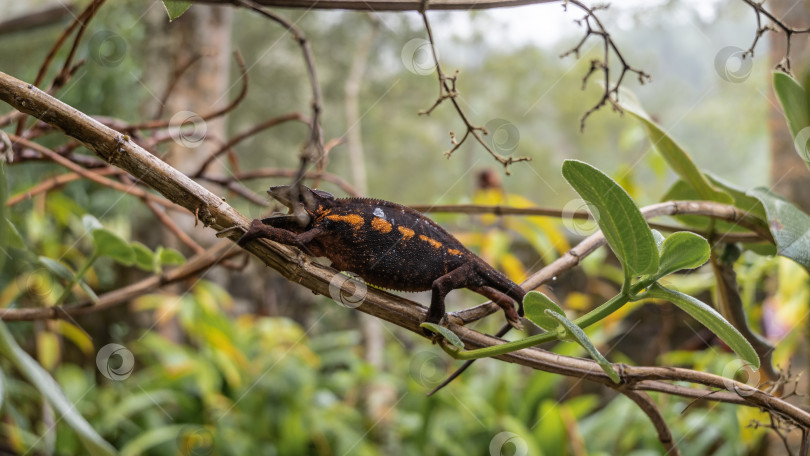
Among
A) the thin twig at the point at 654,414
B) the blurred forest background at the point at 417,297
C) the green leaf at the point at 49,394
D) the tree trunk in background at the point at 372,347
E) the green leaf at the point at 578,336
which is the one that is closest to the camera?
the green leaf at the point at 49,394

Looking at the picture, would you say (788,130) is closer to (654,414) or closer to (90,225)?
(654,414)

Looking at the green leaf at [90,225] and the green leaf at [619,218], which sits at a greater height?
the green leaf at [90,225]

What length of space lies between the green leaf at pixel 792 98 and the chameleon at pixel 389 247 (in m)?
0.31

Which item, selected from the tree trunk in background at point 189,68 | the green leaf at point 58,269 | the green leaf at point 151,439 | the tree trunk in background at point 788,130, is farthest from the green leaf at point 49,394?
the tree trunk in background at point 189,68

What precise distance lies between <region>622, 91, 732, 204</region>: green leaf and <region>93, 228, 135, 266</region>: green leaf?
0.53 meters

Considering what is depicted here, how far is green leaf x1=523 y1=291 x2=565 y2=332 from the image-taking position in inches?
15.3

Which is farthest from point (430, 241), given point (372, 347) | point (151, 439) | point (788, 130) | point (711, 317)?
point (372, 347)

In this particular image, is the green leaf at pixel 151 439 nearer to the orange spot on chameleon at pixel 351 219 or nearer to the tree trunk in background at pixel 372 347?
the tree trunk in background at pixel 372 347

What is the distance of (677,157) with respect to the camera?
667 millimetres

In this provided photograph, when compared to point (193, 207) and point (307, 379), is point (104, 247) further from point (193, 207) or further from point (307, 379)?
point (307, 379)

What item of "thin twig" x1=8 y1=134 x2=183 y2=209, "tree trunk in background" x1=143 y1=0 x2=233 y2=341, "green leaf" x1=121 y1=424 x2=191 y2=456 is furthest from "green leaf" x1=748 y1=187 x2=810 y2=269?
"tree trunk in background" x1=143 y1=0 x2=233 y2=341

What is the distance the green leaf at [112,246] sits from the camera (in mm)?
603

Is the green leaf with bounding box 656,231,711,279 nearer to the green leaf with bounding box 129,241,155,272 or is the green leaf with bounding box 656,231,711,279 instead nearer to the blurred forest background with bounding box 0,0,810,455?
the blurred forest background with bounding box 0,0,810,455

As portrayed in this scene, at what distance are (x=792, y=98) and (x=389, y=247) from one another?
Result: 0.40 meters
